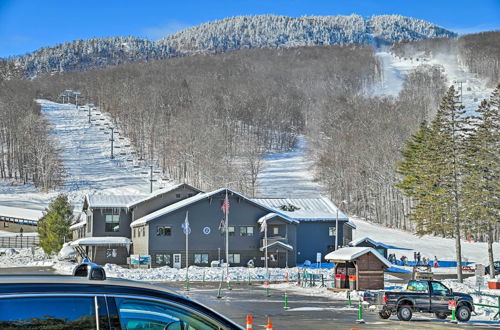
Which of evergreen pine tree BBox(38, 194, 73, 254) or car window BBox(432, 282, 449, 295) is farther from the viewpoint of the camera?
evergreen pine tree BBox(38, 194, 73, 254)

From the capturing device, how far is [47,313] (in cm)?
490

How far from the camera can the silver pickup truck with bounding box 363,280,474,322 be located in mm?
25406

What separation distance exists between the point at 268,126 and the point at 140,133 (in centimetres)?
4204

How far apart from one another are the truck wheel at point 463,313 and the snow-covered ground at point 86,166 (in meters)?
94.1

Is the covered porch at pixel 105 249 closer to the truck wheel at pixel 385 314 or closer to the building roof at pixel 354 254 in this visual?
the building roof at pixel 354 254

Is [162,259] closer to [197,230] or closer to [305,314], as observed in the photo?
[197,230]

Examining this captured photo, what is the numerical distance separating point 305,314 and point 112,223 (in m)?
47.4

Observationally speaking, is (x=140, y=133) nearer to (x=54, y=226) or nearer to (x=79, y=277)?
(x=54, y=226)

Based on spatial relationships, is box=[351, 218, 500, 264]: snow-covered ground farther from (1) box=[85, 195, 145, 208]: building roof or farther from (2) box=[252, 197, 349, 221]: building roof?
(1) box=[85, 195, 145, 208]: building roof

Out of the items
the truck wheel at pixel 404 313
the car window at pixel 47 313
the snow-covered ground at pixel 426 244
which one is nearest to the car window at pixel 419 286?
the truck wheel at pixel 404 313

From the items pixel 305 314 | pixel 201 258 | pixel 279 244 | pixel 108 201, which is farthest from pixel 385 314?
pixel 108 201

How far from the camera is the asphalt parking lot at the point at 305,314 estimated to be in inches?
909

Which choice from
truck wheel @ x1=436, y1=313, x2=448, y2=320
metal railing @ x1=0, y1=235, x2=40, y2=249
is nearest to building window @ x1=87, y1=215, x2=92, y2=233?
metal railing @ x1=0, y1=235, x2=40, y2=249

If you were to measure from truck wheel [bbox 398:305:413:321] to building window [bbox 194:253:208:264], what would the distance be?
41.8 meters
